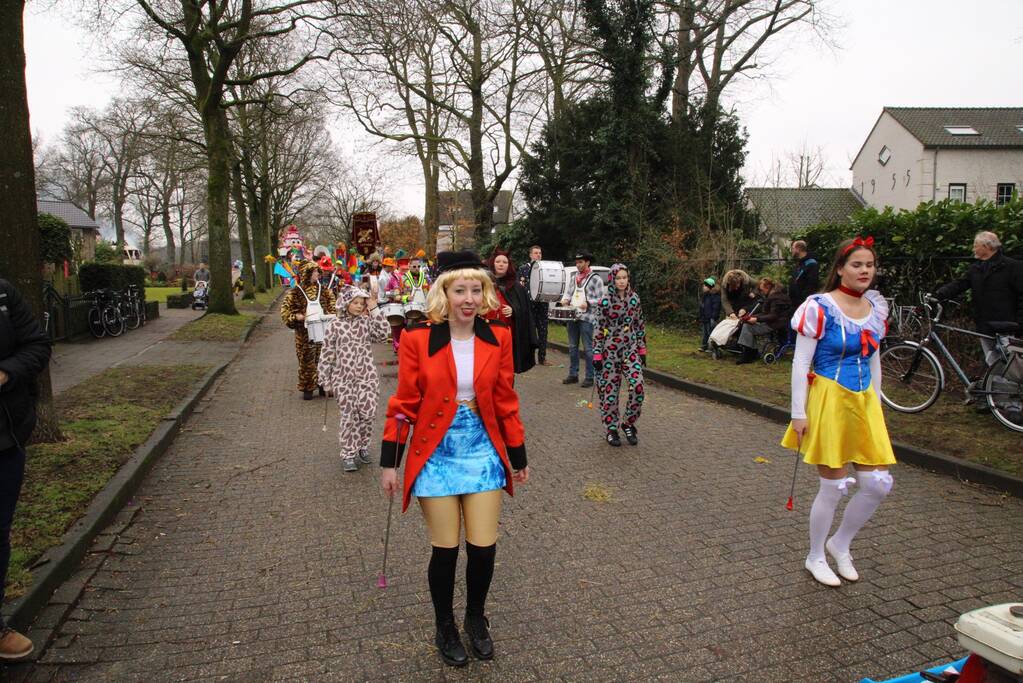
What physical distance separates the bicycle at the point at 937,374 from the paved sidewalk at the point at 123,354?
1063 centimetres

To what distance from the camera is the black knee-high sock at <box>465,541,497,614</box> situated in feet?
10.4

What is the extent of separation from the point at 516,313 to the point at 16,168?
175 inches

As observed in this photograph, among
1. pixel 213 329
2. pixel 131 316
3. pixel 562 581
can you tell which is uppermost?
pixel 131 316

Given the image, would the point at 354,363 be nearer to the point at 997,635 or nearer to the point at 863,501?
the point at 863,501

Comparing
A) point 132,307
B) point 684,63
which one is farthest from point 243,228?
point 684,63

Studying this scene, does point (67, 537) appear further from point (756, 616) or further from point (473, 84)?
point (473, 84)

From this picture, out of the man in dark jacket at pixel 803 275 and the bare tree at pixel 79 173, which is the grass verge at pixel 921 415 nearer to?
the man in dark jacket at pixel 803 275

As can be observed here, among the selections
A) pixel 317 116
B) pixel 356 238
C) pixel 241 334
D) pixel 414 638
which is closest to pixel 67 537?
pixel 414 638

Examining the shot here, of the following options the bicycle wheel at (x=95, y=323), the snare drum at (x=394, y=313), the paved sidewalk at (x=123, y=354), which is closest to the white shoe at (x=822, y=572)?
the snare drum at (x=394, y=313)

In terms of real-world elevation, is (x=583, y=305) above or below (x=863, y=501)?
above

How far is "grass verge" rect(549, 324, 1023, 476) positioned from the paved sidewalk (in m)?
8.87

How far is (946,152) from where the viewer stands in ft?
141

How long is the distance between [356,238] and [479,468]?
74.7 feet

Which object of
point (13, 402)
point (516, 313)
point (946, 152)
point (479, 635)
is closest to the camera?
point (13, 402)
